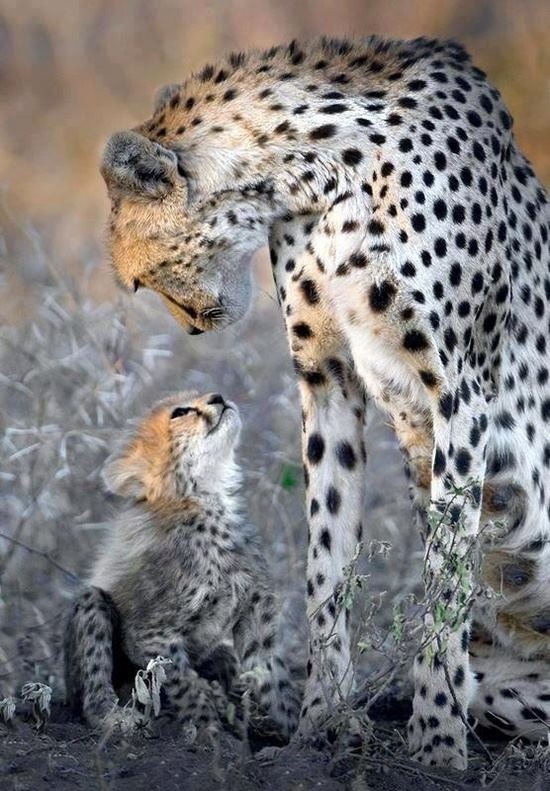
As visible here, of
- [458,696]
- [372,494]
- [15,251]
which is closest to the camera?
[458,696]

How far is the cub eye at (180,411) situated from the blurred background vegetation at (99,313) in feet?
1.37

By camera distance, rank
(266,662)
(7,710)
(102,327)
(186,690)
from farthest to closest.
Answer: (102,327) < (266,662) < (186,690) < (7,710)

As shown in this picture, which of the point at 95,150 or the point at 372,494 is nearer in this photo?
the point at 372,494

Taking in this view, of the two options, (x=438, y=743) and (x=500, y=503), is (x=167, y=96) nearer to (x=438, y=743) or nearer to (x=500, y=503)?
(x=500, y=503)

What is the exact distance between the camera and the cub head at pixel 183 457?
14.1 feet

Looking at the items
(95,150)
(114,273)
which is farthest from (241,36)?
(114,273)

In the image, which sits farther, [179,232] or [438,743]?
[179,232]

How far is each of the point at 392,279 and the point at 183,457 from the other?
2.92 feet

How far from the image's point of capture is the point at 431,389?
379cm

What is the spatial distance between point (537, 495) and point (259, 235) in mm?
957

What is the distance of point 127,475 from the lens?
436 cm

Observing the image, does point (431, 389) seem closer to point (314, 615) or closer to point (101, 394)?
point (314, 615)

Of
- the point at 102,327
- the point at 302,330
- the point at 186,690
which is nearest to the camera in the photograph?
the point at 186,690

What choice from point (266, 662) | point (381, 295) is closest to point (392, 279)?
point (381, 295)
